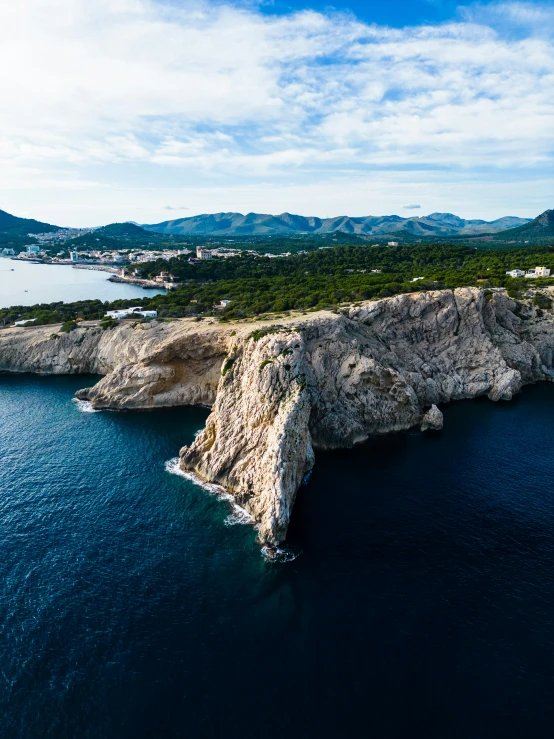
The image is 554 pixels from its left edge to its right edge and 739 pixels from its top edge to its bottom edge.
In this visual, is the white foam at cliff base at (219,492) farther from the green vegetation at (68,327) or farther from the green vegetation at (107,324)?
the green vegetation at (68,327)

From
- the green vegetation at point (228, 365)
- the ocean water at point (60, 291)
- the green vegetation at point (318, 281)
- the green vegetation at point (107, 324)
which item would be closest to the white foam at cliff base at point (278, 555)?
the green vegetation at point (228, 365)

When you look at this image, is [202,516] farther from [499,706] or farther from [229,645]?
[499,706]

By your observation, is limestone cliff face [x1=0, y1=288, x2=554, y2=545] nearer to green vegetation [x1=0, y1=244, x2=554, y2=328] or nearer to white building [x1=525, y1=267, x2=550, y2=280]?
green vegetation [x1=0, y1=244, x2=554, y2=328]

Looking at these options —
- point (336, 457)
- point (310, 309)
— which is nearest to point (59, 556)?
point (336, 457)

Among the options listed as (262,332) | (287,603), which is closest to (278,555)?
(287,603)

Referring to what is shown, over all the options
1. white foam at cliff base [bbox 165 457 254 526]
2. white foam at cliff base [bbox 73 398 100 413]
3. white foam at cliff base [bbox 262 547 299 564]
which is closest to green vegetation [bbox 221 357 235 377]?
white foam at cliff base [bbox 165 457 254 526]

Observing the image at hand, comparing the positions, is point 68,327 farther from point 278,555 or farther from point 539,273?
point 539,273
